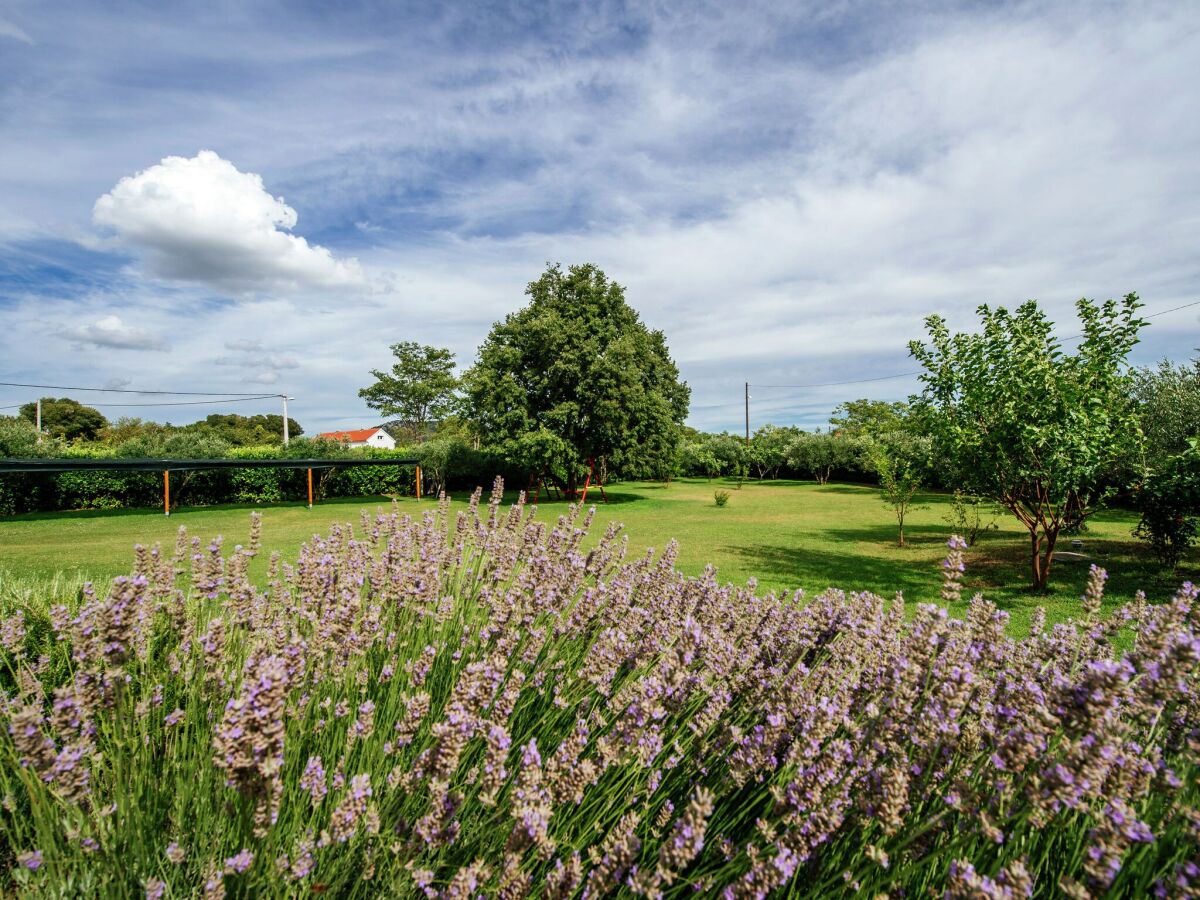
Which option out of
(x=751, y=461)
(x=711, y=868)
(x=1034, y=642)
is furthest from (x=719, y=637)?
(x=751, y=461)

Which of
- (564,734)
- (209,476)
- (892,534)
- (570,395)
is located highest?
(570,395)

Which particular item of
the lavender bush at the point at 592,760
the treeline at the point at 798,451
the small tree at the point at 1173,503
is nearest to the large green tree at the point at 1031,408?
the small tree at the point at 1173,503

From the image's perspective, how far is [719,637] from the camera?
2.52 metres

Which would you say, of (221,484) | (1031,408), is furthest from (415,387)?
(1031,408)

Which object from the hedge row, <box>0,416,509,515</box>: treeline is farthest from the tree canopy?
the hedge row

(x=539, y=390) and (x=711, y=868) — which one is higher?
(x=539, y=390)

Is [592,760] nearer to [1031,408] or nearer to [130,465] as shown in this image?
[1031,408]

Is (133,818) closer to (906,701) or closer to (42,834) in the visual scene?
(42,834)

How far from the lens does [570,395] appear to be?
27281 mm

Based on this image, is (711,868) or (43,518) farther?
(43,518)

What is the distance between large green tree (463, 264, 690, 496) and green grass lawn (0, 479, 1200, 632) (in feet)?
9.62

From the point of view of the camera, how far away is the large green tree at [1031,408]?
29.7 ft

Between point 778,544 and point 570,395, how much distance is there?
46.4ft

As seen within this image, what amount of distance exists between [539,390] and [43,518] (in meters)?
19.5
